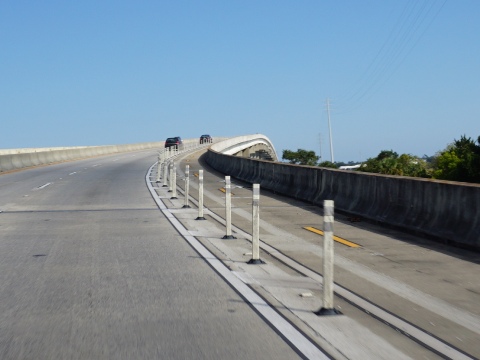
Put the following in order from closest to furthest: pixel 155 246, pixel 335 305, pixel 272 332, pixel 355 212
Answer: pixel 272 332 < pixel 335 305 < pixel 155 246 < pixel 355 212

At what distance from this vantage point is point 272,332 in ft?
23.5

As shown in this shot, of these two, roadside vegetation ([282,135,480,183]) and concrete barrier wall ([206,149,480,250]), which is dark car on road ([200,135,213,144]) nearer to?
roadside vegetation ([282,135,480,183])

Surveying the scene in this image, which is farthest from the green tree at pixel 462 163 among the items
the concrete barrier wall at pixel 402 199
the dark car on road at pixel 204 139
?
the concrete barrier wall at pixel 402 199

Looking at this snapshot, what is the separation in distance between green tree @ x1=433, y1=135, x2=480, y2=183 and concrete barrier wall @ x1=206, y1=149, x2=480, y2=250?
53203 mm

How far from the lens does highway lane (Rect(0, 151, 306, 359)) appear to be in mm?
6605

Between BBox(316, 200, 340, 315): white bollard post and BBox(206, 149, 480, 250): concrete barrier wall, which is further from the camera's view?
BBox(206, 149, 480, 250): concrete barrier wall

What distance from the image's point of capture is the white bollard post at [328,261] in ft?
25.6

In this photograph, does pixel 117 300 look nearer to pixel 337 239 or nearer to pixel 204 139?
pixel 337 239

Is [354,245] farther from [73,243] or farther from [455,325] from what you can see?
[455,325]

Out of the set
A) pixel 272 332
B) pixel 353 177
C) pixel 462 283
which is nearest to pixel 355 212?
pixel 353 177

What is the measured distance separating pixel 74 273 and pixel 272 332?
4247 mm

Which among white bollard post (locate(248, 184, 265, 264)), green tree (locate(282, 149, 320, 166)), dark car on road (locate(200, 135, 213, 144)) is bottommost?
green tree (locate(282, 149, 320, 166))

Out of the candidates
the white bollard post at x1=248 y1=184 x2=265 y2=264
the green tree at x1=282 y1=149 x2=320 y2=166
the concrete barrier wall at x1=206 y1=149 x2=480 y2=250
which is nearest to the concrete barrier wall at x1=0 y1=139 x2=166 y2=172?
the concrete barrier wall at x1=206 y1=149 x2=480 y2=250

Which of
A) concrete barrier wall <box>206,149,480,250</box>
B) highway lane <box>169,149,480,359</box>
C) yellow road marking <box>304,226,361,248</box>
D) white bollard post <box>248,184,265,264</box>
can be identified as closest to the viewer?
highway lane <box>169,149,480,359</box>
